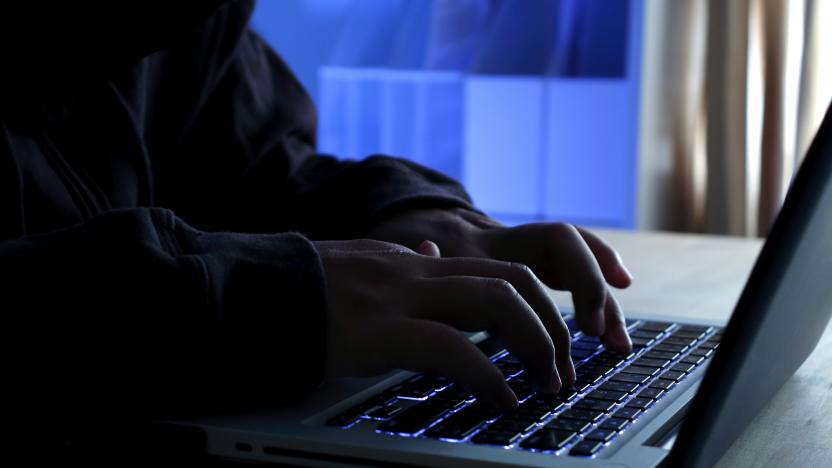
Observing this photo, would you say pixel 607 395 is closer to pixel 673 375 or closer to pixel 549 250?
pixel 673 375

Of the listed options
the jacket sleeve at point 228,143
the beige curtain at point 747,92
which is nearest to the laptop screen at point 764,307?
the jacket sleeve at point 228,143

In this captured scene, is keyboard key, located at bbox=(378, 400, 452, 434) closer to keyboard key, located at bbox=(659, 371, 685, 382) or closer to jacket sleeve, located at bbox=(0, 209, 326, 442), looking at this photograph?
jacket sleeve, located at bbox=(0, 209, 326, 442)

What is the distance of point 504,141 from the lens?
128 inches

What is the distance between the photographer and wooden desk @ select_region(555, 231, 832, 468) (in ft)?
1.88

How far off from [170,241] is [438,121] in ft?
9.11

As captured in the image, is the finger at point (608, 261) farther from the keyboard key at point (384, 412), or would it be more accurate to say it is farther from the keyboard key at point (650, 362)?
the keyboard key at point (384, 412)

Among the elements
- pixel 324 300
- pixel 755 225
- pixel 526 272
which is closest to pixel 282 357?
pixel 324 300

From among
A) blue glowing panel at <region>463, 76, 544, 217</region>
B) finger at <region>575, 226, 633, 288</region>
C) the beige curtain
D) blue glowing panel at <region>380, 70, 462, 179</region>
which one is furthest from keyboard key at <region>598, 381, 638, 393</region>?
blue glowing panel at <region>380, 70, 462, 179</region>

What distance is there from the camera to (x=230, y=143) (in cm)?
114

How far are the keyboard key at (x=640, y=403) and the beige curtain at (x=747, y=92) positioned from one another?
7.57ft

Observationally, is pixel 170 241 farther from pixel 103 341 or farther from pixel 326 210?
pixel 326 210

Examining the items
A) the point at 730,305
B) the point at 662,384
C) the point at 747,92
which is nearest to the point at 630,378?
the point at 662,384

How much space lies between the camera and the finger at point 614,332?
72 cm

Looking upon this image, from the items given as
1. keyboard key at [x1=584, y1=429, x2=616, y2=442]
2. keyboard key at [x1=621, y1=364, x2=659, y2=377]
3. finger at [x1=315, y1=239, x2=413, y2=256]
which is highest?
finger at [x1=315, y1=239, x2=413, y2=256]
